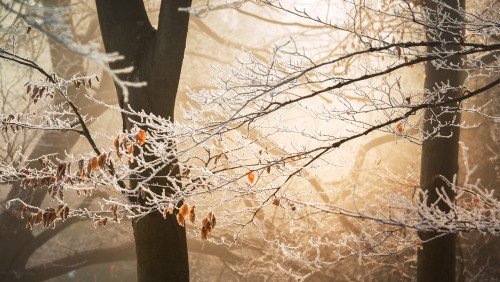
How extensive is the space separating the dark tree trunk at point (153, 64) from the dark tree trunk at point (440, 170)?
10.6 feet

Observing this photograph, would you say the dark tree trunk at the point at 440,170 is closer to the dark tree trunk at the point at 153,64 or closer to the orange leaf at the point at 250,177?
the orange leaf at the point at 250,177

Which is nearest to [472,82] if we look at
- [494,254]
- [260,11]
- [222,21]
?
[494,254]

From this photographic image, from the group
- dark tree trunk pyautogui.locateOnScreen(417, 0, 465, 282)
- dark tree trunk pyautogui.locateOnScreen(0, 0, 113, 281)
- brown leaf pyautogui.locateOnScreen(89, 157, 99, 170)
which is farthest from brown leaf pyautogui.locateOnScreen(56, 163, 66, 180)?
dark tree trunk pyautogui.locateOnScreen(0, 0, 113, 281)

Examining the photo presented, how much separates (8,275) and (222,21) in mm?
9570

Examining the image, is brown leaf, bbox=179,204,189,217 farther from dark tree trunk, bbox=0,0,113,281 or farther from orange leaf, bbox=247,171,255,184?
dark tree trunk, bbox=0,0,113,281

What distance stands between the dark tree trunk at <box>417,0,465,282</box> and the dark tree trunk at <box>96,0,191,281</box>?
324 centimetres

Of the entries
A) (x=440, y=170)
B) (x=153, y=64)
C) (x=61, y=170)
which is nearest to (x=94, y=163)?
(x=61, y=170)

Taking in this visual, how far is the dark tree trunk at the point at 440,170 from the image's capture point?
526 centimetres

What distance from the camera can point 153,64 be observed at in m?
3.43

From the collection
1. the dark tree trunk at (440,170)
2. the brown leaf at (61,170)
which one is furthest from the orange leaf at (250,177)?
the dark tree trunk at (440,170)

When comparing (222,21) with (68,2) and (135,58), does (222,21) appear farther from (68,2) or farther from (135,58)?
(135,58)

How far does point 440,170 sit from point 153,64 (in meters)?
3.76

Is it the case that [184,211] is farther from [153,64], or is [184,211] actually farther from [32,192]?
[32,192]

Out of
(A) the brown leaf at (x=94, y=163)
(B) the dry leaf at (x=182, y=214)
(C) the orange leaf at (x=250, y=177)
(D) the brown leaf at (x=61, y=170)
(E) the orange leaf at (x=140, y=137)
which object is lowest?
(B) the dry leaf at (x=182, y=214)
